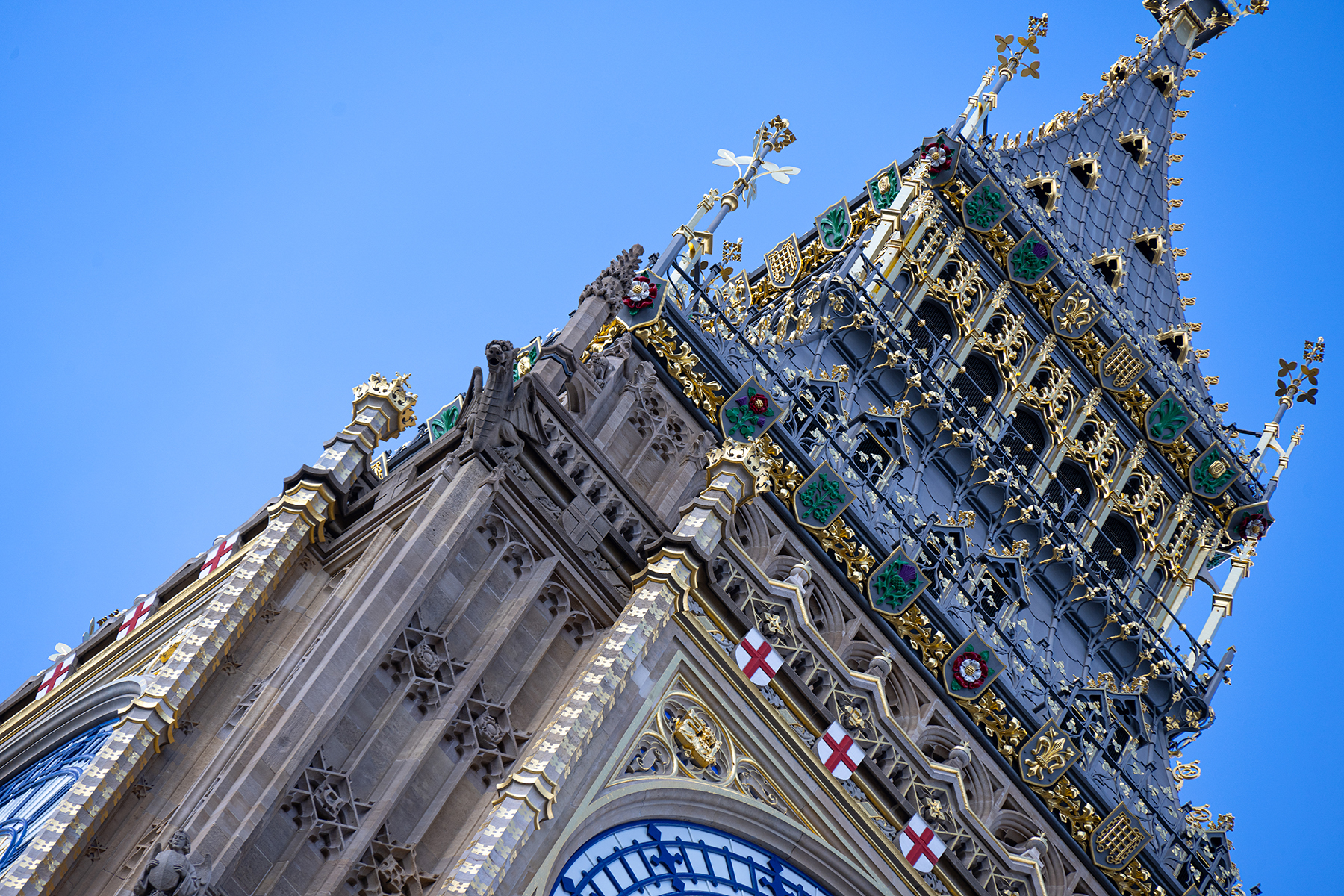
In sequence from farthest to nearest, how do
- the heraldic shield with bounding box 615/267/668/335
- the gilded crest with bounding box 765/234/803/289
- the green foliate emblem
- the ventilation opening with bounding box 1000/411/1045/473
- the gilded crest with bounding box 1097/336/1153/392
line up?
the green foliate emblem < the gilded crest with bounding box 1097/336/1153/392 < the ventilation opening with bounding box 1000/411/1045/473 < the gilded crest with bounding box 765/234/803/289 < the heraldic shield with bounding box 615/267/668/335

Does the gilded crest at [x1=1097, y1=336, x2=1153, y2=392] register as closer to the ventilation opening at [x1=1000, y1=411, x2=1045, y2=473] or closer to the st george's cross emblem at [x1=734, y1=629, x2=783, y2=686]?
the ventilation opening at [x1=1000, y1=411, x2=1045, y2=473]

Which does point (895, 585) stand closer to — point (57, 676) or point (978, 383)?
point (978, 383)

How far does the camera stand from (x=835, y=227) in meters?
37.8

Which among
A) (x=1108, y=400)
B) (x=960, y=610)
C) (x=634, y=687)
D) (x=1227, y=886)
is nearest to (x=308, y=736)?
(x=634, y=687)

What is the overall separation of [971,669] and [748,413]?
5.01 metres

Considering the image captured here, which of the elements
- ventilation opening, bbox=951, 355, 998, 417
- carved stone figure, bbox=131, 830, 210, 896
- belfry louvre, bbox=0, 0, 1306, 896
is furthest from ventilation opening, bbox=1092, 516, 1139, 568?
carved stone figure, bbox=131, 830, 210, 896

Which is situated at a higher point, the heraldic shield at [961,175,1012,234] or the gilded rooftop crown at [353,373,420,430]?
the heraldic shield at [961,175,1012,234]

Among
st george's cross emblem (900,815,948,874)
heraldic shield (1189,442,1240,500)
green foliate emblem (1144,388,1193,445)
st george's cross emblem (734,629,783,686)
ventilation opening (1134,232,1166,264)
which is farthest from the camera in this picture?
ventilation opening (1134,232,1166,264)

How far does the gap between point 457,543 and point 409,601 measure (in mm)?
1110

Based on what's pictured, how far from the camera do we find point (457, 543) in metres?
25.2

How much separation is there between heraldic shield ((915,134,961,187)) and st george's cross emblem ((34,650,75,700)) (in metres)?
19.2

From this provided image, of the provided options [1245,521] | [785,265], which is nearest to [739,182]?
[785,265]

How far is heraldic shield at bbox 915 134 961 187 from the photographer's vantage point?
41.8 m

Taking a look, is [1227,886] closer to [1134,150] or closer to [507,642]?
[507,642]
